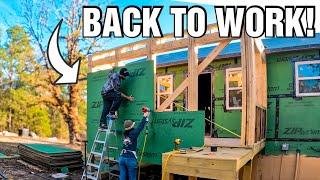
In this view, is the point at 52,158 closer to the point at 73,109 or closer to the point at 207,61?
the point at 207,61

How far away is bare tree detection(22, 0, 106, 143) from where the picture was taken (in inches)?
839

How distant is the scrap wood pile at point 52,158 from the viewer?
425 inches

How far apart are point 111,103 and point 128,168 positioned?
216cm

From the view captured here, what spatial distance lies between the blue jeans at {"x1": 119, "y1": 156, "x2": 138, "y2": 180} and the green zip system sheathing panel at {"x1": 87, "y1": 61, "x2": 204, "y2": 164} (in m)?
0.99

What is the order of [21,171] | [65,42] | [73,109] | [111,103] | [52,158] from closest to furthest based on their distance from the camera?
[111,103]
[21,171]
[52,158]
[65,42]
[73,109]

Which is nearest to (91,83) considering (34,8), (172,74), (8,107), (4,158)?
(172,74)

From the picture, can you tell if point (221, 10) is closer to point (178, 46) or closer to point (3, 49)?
point (178, 46)

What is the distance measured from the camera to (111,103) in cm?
852

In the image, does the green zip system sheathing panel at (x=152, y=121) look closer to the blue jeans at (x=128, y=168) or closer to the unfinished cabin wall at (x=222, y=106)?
the blue jeans at (x=128, y=168)

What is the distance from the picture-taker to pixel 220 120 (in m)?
10.8

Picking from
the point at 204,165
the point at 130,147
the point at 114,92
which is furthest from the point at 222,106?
the point at 204,165

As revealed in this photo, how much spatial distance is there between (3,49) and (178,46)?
2338cm

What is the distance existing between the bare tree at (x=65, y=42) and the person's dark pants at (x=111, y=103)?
1344 cm

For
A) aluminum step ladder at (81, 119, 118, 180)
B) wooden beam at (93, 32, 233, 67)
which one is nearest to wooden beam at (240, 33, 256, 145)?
wooden beam at (93, 32, 233, 67)
